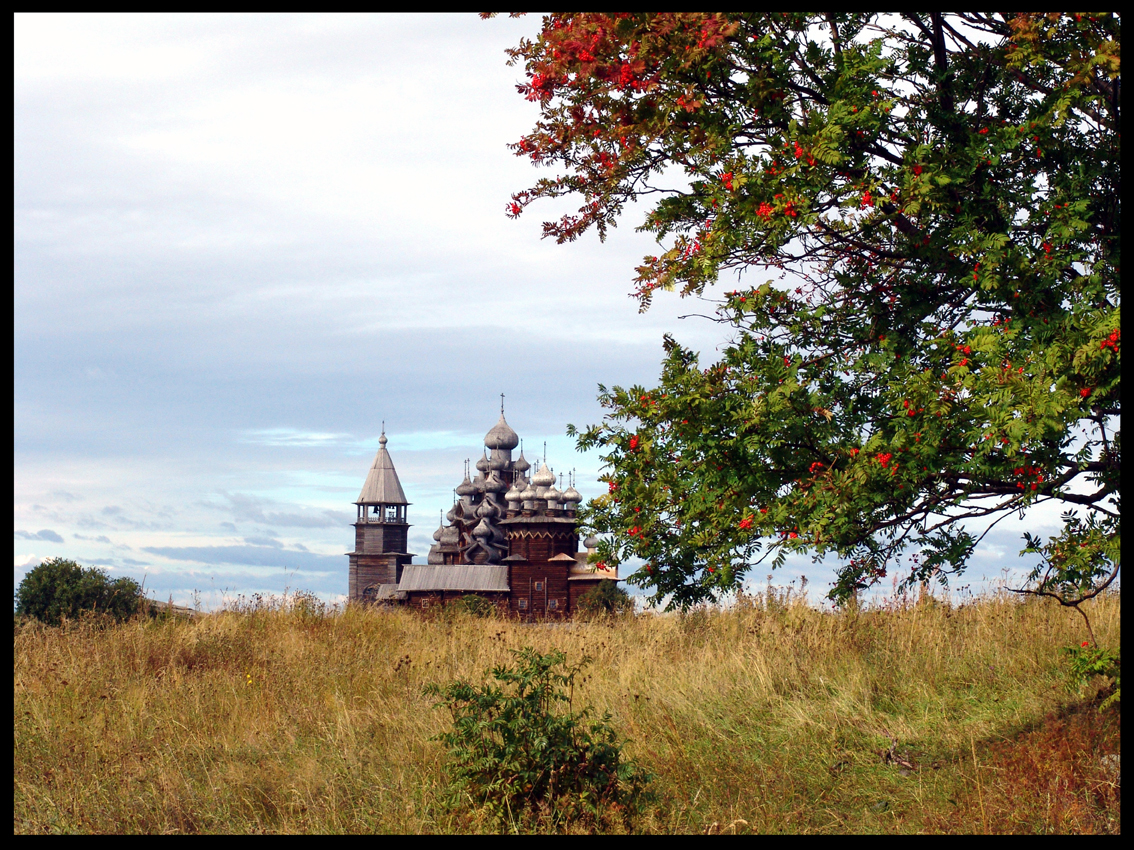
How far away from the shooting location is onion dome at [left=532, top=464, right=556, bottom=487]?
5819 cm

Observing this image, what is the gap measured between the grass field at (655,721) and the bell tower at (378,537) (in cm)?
5475

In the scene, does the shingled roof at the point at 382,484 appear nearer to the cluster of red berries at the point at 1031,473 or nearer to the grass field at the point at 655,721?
the grass field at the point at 655,721

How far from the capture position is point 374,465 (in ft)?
227

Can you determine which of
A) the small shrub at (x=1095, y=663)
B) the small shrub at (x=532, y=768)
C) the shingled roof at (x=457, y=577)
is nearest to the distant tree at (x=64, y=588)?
the small shrub at (x=532, y=768)

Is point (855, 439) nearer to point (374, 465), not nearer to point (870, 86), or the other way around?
point (870, 86)

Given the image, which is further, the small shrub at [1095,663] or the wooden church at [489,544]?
the wooden church at [489,544]

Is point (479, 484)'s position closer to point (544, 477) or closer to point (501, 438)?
point (501, 438)

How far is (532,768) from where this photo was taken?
599cm

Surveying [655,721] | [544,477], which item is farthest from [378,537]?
[655,721]

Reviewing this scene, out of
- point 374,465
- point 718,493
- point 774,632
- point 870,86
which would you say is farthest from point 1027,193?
point 374,465

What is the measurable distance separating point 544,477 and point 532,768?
5275 cm

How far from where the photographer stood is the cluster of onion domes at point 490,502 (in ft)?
195

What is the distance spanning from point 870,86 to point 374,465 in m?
65.7
